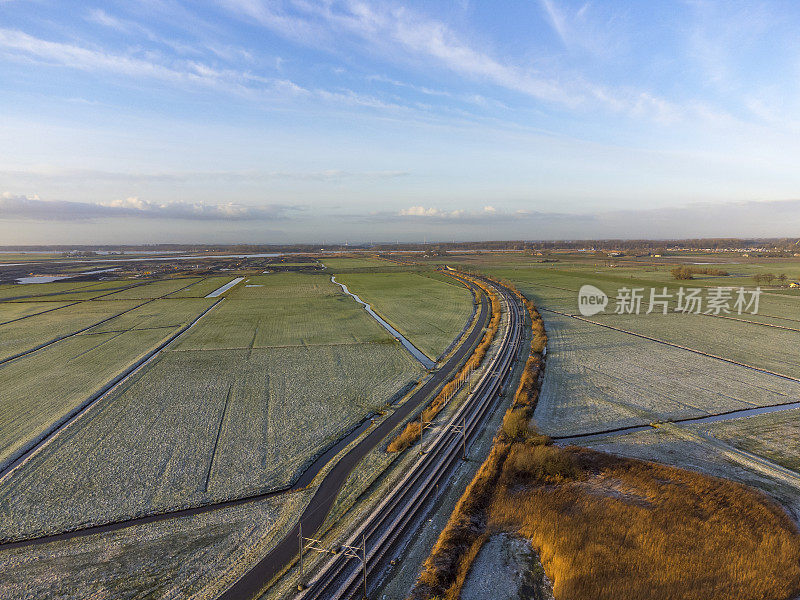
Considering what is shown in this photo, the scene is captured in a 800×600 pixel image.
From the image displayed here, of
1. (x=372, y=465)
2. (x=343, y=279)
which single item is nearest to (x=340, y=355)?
(x=372, y=465)

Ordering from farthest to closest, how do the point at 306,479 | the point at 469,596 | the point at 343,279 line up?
the point at 343,279, the point at 306,479, the point at 469,596

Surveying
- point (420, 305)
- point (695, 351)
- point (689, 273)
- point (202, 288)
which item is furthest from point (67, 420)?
point (689, 273)

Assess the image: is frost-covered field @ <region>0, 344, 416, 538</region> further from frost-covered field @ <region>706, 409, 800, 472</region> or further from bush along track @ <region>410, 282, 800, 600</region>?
frost-covered field @ <region>706, 409, 800, 472</region>

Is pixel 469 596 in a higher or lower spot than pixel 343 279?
lower

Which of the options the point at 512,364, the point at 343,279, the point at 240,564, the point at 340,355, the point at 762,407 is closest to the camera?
the point at 240,564

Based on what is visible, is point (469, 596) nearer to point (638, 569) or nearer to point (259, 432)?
point (638, 569)

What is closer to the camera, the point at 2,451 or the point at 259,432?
the point at 2,451
